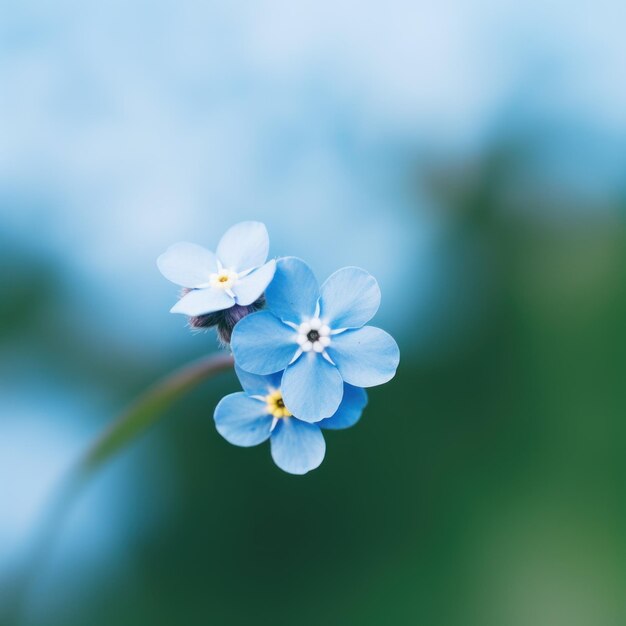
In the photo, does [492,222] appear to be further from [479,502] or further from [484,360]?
[479,502]

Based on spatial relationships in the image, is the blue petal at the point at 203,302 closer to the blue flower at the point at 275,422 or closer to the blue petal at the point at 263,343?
the blue petal at the point at 263,343

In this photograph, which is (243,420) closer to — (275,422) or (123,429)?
(275,422)

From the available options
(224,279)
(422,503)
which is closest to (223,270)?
(224,279)

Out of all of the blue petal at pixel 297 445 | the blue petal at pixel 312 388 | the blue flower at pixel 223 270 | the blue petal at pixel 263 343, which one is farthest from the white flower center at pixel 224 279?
the blue petal at pixel 297 445

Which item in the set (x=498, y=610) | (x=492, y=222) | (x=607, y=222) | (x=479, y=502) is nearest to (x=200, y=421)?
(x=479, y=502)

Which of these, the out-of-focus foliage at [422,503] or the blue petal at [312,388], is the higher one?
the out-of-focus foliage at [422,503]

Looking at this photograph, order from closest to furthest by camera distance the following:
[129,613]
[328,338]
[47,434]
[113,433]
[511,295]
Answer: [328,338]
[113,433]
[129,613]
[47,434]
[511,295]
